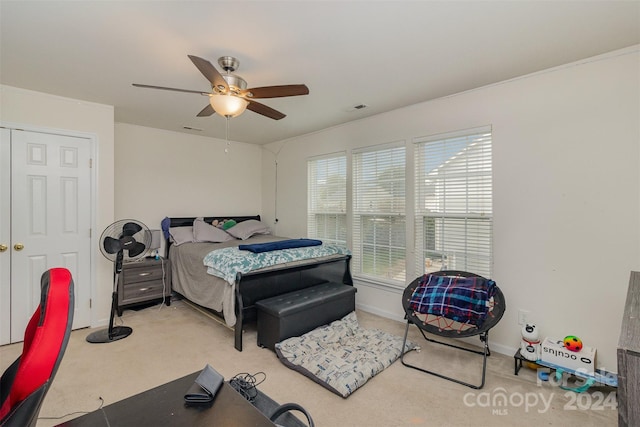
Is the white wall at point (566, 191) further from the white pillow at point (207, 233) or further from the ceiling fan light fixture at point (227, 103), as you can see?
the white pillow at point (207, 233)

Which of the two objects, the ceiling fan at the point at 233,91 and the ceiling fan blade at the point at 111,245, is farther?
the ceiling fan blade at the point at 111,245

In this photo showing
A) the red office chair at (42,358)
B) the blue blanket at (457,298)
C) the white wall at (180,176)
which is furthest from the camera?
the white wall at (180,176)

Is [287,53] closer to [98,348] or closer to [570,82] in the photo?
[570,82]

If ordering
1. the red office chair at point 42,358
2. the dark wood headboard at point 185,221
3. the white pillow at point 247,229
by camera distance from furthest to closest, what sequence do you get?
1. the white pillow at point 247,229
2. the dark wood headboard at point 185,221
3. the red office chair at point 42,358

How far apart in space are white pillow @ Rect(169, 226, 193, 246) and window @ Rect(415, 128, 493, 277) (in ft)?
10.1

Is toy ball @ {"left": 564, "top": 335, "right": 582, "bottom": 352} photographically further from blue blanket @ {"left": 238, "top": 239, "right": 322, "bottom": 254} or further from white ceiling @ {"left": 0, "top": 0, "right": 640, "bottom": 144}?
blue blanket @ {"left": 238, "top": 239, "right": 322, "bottom": 254}

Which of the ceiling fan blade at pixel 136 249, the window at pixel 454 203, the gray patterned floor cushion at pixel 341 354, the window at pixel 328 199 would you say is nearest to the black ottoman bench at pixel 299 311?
the gray patterned floor cushion at pixel 341 354

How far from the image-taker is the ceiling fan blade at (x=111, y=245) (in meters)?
3.12

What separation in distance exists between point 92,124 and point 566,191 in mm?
4731

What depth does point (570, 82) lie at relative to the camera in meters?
2.46

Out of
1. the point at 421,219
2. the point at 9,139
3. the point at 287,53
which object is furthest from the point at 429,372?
the point at 9,139

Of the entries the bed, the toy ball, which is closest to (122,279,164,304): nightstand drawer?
the bed

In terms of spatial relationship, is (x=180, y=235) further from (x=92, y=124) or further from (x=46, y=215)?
(x=92, y=124)

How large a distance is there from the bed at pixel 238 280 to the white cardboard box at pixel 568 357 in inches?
82.5
